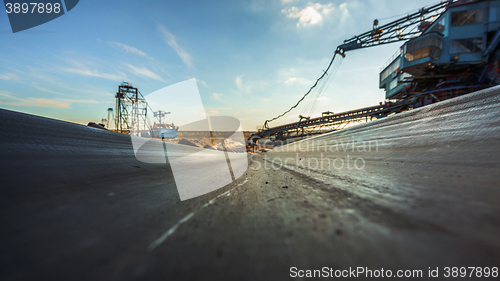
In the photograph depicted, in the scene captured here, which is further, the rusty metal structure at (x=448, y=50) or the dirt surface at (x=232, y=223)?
the rusty metal structure at (x=448, y=50)

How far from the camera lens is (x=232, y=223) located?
1.16 ft

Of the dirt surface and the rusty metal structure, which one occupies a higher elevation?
the rusty metal structure

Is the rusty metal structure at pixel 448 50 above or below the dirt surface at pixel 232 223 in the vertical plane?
above

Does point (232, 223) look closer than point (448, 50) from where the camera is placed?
Yes

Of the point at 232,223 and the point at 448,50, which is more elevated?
the point at 448,50

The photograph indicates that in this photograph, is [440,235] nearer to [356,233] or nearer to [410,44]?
[356,233]

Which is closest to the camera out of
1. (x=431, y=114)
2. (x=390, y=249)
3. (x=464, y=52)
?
(x=390, y=249)

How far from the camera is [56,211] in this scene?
0.34 metres

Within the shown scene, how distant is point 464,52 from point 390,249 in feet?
48.4

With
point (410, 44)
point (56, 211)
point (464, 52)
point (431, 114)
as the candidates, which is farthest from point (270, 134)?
point (56, 211)

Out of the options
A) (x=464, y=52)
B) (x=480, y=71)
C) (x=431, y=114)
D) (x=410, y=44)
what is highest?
(x=410, y=44)

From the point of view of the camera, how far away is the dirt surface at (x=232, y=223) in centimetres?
23

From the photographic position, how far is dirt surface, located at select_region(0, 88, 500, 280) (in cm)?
23

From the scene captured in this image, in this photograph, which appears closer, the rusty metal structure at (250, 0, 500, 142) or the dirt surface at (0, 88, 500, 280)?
the dirt surface at (0, 88, 500, 280)
